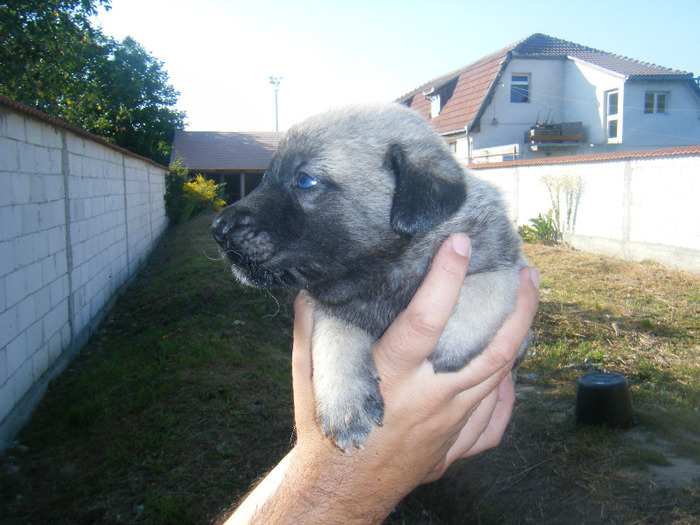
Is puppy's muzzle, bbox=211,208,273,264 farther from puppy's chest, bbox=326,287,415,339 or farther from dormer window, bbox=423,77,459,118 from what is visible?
dormer window, bbox=423,77,459,118

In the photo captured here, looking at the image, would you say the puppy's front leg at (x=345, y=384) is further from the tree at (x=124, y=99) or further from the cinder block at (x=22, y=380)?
the tree at (x=124, y=99)

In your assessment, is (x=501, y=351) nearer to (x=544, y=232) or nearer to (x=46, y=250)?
(x=46, y=250)

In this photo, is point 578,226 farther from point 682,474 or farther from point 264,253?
point 264,253

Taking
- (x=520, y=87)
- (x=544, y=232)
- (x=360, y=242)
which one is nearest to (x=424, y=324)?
(x=360, y=242)

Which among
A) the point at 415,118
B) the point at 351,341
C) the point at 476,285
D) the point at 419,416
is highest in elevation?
the point at 415,118

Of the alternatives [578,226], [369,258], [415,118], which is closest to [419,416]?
[369,258]

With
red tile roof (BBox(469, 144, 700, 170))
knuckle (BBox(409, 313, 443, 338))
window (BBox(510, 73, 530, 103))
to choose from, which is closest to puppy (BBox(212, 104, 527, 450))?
knuckle (BBox(409, 313, 443, 338))
